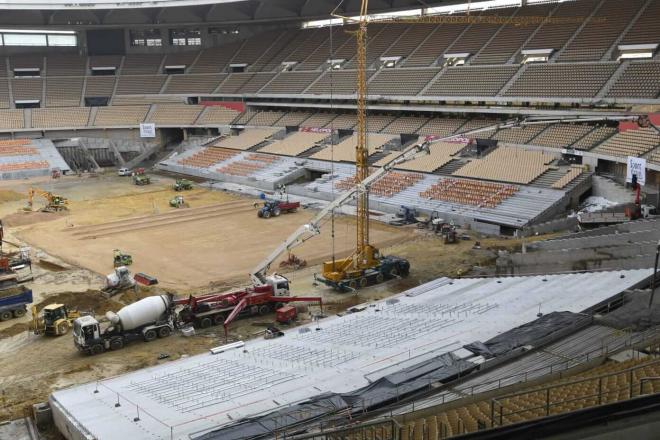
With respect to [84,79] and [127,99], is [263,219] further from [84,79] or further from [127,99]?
[84,79]

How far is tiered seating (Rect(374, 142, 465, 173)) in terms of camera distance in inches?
1807

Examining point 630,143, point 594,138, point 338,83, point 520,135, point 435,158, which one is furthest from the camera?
point 338,83

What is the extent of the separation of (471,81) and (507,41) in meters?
6.21

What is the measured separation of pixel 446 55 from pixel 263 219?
2647cm

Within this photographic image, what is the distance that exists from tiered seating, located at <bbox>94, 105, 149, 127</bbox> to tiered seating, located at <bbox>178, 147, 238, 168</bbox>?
10436 mm

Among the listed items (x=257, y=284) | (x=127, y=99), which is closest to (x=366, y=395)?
(x=257, y=284)

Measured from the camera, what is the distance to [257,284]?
25734 millimetres

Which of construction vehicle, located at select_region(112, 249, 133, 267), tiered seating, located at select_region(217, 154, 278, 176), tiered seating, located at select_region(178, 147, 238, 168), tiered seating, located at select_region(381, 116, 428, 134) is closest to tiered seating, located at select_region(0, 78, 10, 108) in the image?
tiered seating, located at select_region(178, 147, 238, 168)

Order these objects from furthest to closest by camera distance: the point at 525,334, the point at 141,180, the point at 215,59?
the point at 215,59
the point at 141,180
the point at 525,334

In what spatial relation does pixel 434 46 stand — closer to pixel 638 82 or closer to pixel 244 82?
pixel 638 82

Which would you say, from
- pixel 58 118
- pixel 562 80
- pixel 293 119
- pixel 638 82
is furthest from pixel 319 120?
pixel 638 82

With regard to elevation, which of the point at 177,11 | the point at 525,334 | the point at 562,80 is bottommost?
the point at 525,334

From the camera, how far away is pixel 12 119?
66562 millimetres

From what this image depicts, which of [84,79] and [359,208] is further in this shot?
[84,79]
